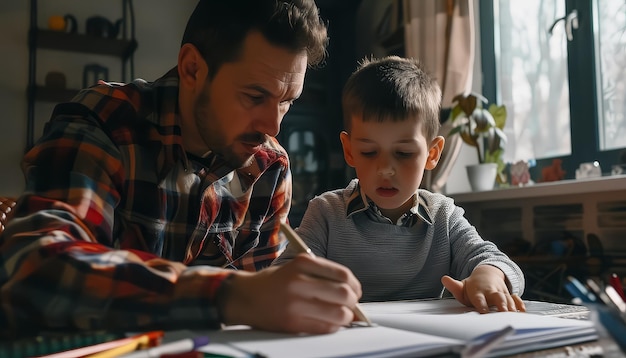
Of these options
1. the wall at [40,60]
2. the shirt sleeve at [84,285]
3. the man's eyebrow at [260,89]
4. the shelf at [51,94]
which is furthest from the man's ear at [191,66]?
the wall at [40,60]

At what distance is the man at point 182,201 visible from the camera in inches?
22.8

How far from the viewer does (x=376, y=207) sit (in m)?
1.17

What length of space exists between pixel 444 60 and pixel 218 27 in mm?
1882

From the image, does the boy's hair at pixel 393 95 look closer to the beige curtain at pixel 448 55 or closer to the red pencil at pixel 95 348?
the red pencil at pixel 95 348

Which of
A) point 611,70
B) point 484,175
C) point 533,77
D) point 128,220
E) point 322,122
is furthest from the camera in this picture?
point 322,122

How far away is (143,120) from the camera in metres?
0.95

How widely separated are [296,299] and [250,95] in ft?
1.65

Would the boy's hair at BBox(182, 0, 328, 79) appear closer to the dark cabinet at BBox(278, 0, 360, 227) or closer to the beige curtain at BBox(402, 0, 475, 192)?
the beige curtain at BBox(402, 0, 475, 192)

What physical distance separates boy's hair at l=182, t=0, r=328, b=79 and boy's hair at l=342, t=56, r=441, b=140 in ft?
0.52

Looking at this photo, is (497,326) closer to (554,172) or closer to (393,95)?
A: (393,95)

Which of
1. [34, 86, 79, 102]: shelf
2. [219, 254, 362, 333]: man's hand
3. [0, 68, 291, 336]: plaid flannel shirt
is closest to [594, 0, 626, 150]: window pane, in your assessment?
[0, 68, 291, 336]: plaid flannel shirt

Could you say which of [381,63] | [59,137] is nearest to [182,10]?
[381,63]

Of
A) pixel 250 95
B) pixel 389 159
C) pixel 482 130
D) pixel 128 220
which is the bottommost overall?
pixel 128 220

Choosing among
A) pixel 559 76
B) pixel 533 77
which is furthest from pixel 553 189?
pixel 533 77
